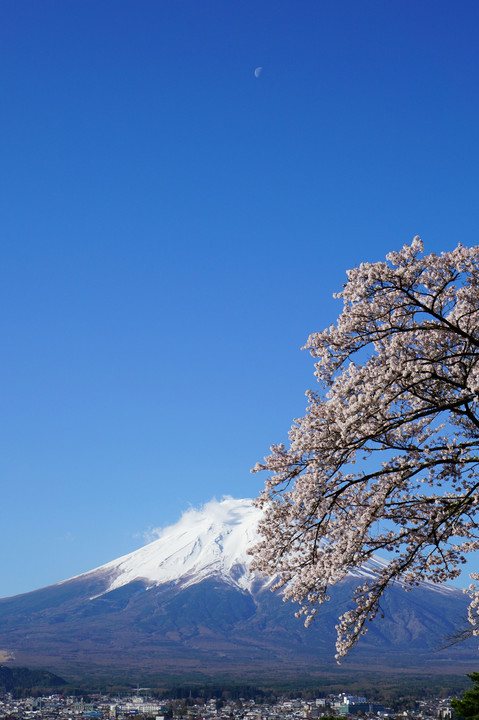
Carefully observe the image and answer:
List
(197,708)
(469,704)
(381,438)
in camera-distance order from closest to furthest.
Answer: (381,438), (469,704), (197,708)

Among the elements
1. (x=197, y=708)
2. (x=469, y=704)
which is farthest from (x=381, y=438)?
(x=197, y=708)

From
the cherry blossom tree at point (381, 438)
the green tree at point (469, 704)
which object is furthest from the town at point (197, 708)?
the cherry blossom tree at point (381, 438)

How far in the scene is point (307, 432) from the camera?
10031mm

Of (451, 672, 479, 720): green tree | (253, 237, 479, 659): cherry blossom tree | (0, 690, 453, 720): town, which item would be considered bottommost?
(0, 690, 453, 720): town

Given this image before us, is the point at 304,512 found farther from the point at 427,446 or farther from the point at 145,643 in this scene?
the point at 145,643

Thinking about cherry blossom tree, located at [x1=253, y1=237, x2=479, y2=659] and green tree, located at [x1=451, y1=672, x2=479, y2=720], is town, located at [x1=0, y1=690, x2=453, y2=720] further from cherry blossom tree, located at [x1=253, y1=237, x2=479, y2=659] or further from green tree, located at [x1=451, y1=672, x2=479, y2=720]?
cherry blossom tree, located at [x1=253, y1=237, x2=479, y2=659]

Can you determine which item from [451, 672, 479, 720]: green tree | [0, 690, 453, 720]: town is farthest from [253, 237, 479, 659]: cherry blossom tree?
[0, 690, 453, 720]: town

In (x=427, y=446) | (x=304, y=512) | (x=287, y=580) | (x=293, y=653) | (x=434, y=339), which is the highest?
(x=434, y=339)

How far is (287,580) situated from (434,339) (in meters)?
4.11

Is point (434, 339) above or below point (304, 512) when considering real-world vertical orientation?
above

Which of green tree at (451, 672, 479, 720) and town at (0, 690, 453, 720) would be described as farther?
town at (0, 690, 453, 720)

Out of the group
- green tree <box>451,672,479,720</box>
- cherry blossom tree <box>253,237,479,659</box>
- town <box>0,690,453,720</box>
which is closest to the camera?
cherry blossom tree <box>253,237,479,659</box>

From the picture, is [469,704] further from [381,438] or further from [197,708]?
[197,708]

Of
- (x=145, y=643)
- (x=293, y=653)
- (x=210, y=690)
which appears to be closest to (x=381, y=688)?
(x=210, y=690)
